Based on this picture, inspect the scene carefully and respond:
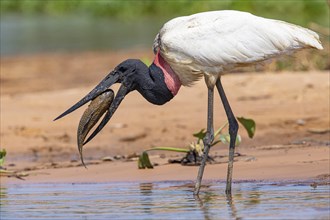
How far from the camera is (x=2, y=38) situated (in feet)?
69.6

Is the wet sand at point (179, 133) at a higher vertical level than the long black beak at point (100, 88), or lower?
lower

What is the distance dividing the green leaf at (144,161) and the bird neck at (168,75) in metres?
0.89

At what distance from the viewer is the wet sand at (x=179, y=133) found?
7.50 m

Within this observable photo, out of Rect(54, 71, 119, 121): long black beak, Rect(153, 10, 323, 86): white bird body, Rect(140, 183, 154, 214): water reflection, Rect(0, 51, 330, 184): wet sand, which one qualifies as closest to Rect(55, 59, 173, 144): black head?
Rect(54, 71, 119, 121): long black beak

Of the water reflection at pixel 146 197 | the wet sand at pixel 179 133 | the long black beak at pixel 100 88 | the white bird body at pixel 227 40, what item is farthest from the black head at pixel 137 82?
the wet sand at pixel 179 133

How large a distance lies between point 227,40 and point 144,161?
4.86 ft

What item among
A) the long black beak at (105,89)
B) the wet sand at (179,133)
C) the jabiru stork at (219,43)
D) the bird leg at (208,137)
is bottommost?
the wet sand at (179,133)

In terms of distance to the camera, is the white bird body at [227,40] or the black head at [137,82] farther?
the black head at [137,82]

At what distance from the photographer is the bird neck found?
6.77 m

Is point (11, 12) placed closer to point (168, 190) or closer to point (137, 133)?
point (137, 133)

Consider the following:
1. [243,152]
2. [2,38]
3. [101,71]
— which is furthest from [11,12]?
[243,152]

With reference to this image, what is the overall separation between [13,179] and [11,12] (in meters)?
22.3

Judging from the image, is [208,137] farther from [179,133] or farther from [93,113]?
[179,133]

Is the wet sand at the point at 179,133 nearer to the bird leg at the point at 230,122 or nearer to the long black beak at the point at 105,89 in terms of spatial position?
the bird leg at the point at 230,122
